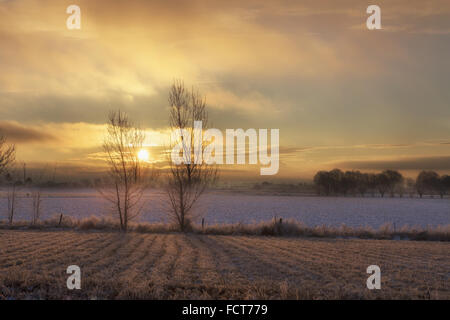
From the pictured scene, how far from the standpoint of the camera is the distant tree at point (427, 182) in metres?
131

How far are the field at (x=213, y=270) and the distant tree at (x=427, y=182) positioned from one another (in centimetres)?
13230

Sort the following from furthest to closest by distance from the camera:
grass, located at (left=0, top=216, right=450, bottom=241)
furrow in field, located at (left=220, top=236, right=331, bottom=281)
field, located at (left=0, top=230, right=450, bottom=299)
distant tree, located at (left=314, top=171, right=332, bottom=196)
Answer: distant tree, located at (left=314, top=171, right=332, bottom=196), grass, located at (left=0, top=216, right=450, bottom=241), furrow in field, located at (left=220, top=236, right=331, bottom=281), field, located at (left=0, top=230, right=450, bottom=299)

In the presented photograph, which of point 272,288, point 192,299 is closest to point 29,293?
point 192,299

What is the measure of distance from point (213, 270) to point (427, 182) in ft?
479

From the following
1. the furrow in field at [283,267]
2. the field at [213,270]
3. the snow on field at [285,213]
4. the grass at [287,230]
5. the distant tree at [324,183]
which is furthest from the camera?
the distant tree at [324,183]

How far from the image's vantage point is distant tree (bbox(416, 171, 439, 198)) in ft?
429

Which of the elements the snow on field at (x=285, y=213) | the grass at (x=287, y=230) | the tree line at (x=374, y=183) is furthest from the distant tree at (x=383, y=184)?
the grass at (x=287, y=230)

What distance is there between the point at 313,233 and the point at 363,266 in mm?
11903

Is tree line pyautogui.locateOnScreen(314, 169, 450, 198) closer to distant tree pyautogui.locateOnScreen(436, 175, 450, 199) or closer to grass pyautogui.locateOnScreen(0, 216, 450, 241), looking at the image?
distant tree pyautogui.locateOnScreen(436, 175, 450, 199)

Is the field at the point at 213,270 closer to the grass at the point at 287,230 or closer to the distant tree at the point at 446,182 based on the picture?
the grass at the point at 287,230

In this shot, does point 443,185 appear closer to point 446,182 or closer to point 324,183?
point 446,182

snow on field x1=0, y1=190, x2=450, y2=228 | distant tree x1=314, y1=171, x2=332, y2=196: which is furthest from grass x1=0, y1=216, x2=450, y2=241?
distant tree x1=314, y1=171, x2=332, y2=196

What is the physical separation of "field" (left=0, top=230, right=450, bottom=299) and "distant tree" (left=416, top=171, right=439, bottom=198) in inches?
5209

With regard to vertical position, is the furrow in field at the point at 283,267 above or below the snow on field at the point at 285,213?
above
